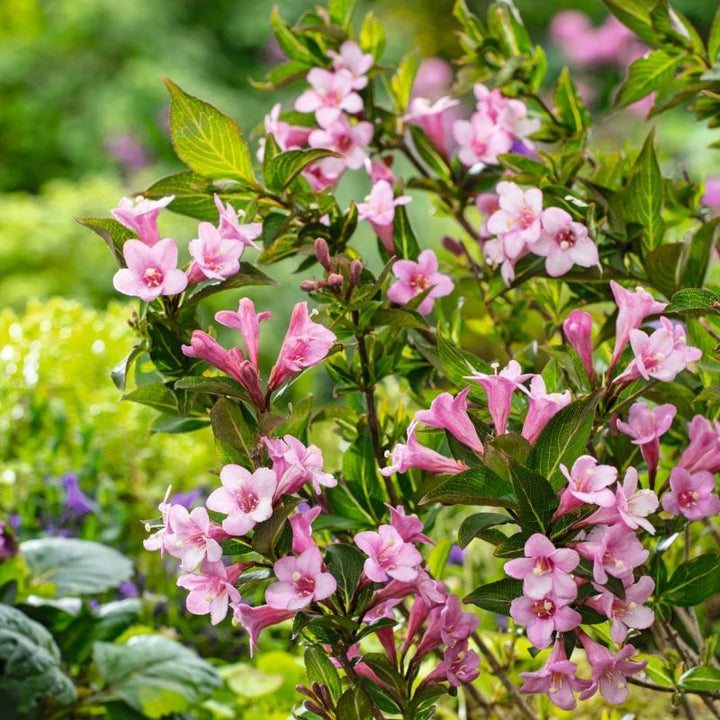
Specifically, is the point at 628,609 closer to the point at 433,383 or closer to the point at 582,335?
the point at 582,335

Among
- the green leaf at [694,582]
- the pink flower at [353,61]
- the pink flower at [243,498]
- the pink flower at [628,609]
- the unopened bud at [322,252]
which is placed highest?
the pink flower at [353,61]

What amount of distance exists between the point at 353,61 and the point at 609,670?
699 mm

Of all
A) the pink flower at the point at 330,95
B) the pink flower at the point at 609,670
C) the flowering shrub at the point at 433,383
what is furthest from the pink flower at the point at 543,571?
the pink flower at the point at 330,95

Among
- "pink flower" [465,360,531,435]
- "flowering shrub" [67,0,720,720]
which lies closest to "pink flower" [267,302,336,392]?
"flowering shrub" [67,0,720,720]

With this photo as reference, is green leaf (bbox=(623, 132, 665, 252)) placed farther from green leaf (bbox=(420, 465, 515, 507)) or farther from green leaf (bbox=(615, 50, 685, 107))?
green leaf (bbox=(420, 465, 515, 507))

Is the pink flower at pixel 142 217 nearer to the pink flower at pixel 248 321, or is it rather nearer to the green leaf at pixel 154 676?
the pink flower at pixel 248 321

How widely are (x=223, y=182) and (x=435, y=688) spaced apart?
0.50 metres

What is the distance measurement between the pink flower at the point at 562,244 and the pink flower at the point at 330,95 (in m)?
0.29

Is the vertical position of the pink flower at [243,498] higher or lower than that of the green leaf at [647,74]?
lower

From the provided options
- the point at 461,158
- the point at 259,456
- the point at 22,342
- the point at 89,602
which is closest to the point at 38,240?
the point at 22,342

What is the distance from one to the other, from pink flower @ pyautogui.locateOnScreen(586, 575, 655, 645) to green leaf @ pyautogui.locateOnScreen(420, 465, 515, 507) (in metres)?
0.11

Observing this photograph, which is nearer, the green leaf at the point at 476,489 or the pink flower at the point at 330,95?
the green leaf at the point at 476,489

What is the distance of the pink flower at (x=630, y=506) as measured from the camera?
0.78 meters

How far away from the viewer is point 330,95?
114 cm
